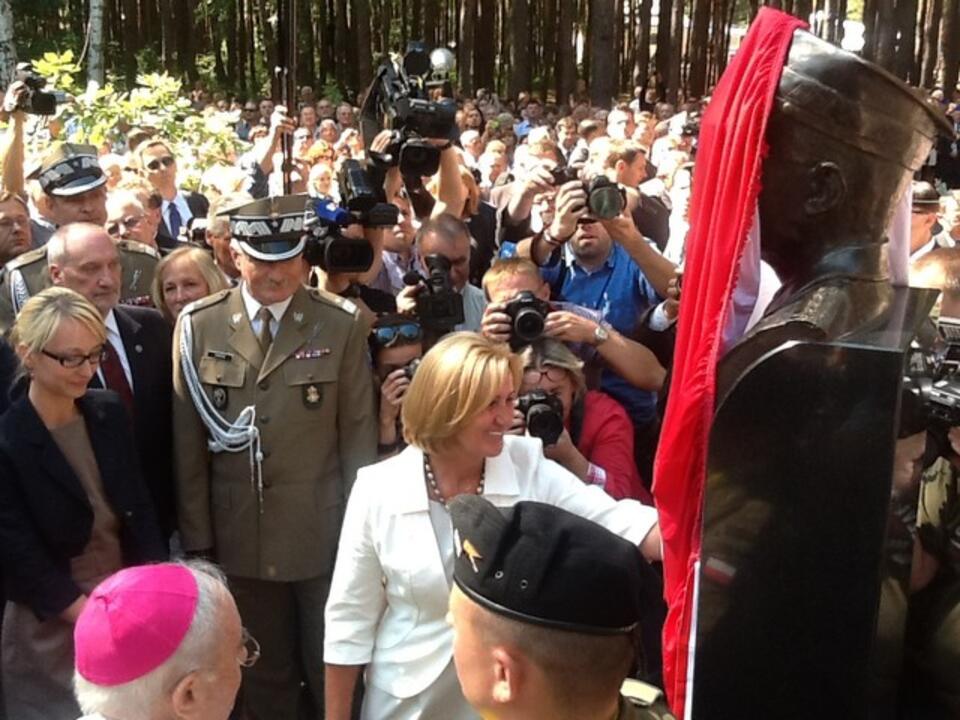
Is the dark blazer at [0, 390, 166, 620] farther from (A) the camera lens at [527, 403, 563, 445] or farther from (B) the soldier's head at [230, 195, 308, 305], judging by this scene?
(A) the camera lens at [527, 403, 563, 445]

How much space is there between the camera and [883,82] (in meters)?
2.04

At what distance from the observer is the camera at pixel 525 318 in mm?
3645

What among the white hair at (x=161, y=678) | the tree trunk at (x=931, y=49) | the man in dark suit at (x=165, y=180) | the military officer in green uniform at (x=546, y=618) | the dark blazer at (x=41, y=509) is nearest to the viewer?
the military officer in green uniform at (x=546, y=618)

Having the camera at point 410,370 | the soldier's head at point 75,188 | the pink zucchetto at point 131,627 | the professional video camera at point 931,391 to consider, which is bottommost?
the camera at point 410,370

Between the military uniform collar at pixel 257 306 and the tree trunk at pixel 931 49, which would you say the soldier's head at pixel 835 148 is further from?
the tree trunk at pixel 931 49

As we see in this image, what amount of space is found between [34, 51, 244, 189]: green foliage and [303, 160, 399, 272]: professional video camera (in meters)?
5.97

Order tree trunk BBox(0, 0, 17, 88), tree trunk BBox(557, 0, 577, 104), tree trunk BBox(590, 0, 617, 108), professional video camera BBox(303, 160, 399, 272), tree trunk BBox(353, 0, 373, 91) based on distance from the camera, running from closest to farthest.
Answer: professional video camera BBox(303, 160, 399, 272)
tree trunk BBox(0, 0, 17, 88)
tree trunk BBox(590, 0, 617, 108)
tree trunk BBox(353, 0, 373, 91)
tree trunk BBox(557, 0, 577, 104)

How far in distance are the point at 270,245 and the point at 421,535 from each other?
1417 millimetres

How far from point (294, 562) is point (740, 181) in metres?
2.32

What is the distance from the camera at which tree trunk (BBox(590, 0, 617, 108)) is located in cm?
2245

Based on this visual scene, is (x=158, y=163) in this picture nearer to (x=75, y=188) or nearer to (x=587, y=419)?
(x=75, y=188)

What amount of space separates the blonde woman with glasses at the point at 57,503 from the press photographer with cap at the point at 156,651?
1.25 m

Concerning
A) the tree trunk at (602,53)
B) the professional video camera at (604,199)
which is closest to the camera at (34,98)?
the professional video camera at (604,199)

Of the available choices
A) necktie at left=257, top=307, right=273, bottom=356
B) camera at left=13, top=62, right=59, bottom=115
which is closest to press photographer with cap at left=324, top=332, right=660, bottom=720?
necktie at left=257, top=307, right=273, bottom=356
